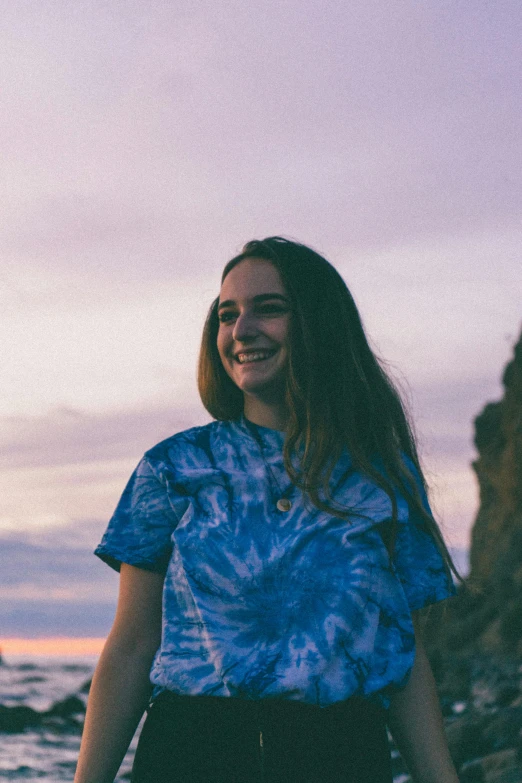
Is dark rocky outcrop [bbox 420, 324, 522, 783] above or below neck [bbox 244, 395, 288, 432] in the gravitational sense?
above

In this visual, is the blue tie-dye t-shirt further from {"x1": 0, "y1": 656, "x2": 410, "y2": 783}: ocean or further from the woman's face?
{"x1": 0, "y1": 656, "x2": 410, "y2": 783}: ocean

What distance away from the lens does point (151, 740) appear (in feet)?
7.67

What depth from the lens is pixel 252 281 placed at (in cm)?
275

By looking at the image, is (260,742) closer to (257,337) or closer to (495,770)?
(257,337)

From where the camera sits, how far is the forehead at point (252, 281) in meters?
2.74

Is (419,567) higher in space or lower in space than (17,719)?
lower

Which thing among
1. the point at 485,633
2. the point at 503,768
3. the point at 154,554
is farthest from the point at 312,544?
the point at 485,633

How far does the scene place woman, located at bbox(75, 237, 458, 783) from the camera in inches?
88.1

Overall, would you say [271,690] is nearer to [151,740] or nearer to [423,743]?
[151,740]

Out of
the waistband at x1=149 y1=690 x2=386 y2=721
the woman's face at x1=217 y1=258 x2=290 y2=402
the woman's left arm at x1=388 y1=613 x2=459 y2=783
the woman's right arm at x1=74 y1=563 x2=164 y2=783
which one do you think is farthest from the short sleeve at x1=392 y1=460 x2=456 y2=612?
the woman's right arm at x1=74 y1=563 x2=164 y2=783

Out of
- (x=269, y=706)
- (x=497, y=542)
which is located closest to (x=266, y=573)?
(x=269, y=706)

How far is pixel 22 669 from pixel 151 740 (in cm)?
4848

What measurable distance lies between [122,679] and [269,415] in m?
0.84

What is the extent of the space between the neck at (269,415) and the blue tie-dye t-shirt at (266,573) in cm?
6
